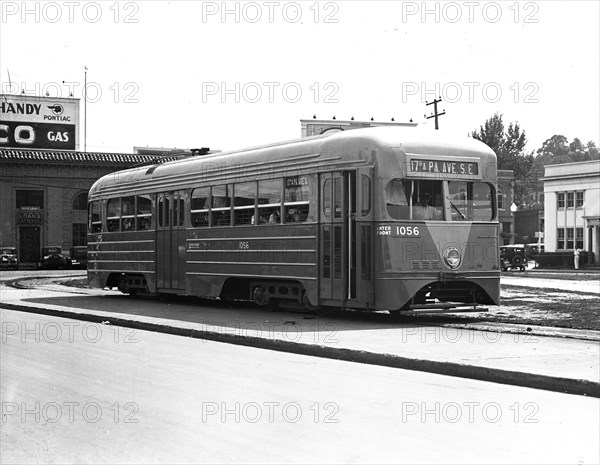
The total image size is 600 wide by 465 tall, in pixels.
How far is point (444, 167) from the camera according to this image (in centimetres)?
1620

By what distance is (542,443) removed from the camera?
7.04m

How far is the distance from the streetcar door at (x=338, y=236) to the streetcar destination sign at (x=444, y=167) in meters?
1.10

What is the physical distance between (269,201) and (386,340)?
19.0 ft

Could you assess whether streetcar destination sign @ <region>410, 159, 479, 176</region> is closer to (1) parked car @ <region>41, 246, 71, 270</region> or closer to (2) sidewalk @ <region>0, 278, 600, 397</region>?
(2) sidewalk @ <region>0, 278, 600, 397</region>

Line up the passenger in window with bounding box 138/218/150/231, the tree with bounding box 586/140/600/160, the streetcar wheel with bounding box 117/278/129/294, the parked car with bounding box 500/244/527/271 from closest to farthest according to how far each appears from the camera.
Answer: the passenger in window with bounding box 138/218/150/231, the streetcar wheel with bounding box 117/278/129/294, the parked car with bounding box 500/244/527/271, the tree with bounding box 586/140/600/160

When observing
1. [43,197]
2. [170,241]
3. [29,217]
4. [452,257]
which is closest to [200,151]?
[170,241]

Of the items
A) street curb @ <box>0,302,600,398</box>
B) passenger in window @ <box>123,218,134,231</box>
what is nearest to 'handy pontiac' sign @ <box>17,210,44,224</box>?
passenger in window @ <box>123,218,134,231</box>

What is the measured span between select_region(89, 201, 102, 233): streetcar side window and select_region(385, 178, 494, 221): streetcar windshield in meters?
12.1

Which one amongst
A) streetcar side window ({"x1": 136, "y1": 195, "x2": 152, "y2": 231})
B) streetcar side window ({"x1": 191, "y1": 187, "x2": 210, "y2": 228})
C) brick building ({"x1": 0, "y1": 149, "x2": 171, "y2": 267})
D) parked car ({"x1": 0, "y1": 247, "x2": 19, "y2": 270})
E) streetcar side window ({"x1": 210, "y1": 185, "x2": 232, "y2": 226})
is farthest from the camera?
brick building ({"x1": 0, "y1": 149, "x2": 171, "y2": 267})

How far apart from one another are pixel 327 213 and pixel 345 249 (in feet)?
2.59

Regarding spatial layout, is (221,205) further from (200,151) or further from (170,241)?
(200,151)

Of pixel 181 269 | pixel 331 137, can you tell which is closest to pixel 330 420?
pixel 331 137

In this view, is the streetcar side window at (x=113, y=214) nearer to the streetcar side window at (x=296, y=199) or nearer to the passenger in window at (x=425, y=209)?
the streetcar side window at (x=296, y=199)

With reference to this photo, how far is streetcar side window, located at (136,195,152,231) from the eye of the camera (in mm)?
22812
